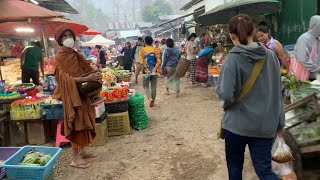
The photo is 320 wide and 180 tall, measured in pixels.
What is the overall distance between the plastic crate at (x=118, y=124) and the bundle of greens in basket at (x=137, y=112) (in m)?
0.34

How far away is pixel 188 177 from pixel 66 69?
2166 mm

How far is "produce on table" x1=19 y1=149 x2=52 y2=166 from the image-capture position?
3541 millimetres

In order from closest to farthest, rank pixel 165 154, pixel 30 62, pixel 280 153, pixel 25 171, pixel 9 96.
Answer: pixel 280 153, pixel 25 171, pixel 165 154, pixel 9 96, pixel 30 62

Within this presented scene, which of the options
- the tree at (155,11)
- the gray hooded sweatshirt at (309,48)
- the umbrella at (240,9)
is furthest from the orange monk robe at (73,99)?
the tree at (155,11)

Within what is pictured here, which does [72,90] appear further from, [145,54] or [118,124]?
[145,54]

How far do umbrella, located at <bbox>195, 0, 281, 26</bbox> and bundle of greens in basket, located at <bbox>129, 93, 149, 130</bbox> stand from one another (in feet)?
11.3

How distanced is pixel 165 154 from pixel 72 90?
1.80 metres

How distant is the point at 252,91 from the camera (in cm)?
251

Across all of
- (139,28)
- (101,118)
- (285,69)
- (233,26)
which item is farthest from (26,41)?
(139,28)

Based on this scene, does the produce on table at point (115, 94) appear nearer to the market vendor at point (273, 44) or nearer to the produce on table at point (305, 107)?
the market vendor at point (273, 44)

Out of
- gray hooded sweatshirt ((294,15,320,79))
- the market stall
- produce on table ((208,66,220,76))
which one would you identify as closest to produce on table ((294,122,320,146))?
the market stall

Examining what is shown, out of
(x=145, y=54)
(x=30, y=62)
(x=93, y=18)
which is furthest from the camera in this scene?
(x=93, y=18)

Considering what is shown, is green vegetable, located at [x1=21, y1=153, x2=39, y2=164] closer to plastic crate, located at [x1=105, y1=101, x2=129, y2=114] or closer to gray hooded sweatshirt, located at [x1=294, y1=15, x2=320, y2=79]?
plastic crate, located at [x1=105, y1=101, x2=129, y2=114]

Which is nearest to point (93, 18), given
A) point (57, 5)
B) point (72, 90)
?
point (57, 5)
